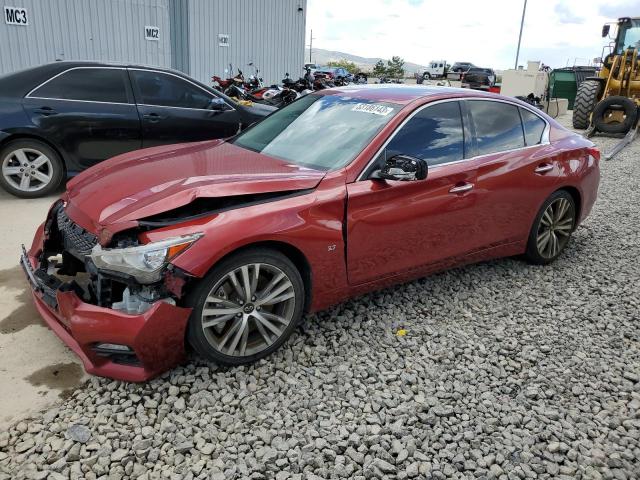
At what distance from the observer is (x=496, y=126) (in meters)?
4.13

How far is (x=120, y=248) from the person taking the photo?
8.66 feet

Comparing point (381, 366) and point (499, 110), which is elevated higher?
point (499, 110)

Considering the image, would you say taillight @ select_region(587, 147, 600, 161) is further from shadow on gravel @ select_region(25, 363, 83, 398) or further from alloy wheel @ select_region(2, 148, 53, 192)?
alloy wheel @ select_region(2, 148, 53, 192)

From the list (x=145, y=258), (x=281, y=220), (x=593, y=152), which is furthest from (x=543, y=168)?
(x=145, y=258)

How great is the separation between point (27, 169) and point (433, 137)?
4680 millimetres

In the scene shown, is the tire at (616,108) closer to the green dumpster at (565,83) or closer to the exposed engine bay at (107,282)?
the green dumpster at (565,83)

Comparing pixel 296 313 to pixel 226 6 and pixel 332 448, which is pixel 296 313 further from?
pixel 226 6

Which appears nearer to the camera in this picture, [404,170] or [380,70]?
[404,170]

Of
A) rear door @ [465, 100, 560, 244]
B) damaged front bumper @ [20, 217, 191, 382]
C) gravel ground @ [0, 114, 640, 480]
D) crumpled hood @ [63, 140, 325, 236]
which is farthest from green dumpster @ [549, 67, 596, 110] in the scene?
damaged front bumper @ [20, 217, 191, 382]

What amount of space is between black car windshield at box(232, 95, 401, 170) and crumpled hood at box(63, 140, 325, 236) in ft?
0.59

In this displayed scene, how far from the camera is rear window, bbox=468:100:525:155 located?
13.0 ft

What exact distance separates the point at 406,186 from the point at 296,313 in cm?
109

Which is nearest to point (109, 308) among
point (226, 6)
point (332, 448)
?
point (332, 448)

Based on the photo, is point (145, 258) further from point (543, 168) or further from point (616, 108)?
point (616, 108)
